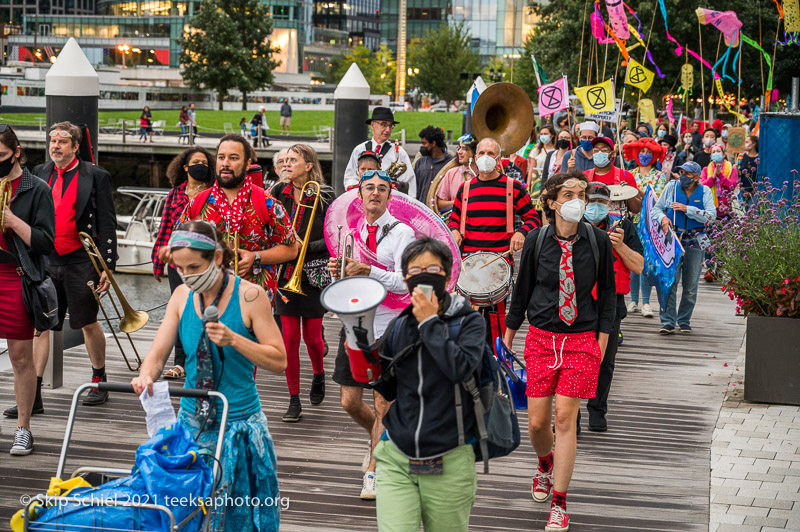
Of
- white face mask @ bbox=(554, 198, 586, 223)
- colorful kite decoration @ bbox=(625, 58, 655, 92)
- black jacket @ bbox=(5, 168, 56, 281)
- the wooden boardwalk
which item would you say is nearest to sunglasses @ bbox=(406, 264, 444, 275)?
white face mask @ bbox=(554, 198, 586, 223)

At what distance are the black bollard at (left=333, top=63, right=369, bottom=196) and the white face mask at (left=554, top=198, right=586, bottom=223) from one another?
857 cm

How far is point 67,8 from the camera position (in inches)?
5458

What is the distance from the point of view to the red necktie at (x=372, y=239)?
5977mm

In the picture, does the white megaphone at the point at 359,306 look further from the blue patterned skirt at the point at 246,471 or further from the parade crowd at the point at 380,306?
the blue patterned skirt at the point at 246,471

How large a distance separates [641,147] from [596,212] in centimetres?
643

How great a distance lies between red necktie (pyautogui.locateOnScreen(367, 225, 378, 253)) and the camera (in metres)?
5.98

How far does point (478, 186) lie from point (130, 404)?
3170mm

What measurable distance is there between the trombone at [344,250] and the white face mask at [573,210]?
121 centimetres

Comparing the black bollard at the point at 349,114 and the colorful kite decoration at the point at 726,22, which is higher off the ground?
the colorful kite decoration at the point at 726,22

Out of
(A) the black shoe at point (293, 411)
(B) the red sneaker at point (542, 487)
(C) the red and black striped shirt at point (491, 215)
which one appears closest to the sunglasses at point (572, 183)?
(B) the red sneaker at point (542, 487)

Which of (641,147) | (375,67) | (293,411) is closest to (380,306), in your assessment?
(293,411)

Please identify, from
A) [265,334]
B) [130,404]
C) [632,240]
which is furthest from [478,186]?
[265,334]

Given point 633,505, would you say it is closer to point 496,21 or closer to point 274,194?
point 274,194

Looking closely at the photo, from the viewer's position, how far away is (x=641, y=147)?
12664 mm
